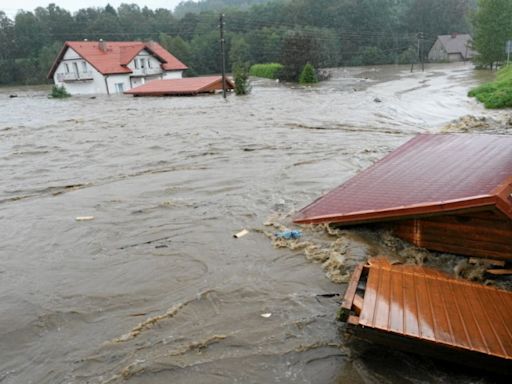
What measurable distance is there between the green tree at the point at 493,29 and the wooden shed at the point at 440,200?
42.4 metres

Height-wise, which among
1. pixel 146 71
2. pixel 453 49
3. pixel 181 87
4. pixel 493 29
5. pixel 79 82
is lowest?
pixel 181 87

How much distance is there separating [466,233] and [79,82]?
4602cm

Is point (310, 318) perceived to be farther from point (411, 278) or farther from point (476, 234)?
point (476, 234)

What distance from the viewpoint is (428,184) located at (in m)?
5.82

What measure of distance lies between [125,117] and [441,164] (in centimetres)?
1778

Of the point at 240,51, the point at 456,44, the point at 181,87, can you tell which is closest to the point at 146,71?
the point at 181,87

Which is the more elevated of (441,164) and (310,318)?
(441,164)

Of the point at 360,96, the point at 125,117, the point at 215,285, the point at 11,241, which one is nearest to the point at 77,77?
the point at 125,117

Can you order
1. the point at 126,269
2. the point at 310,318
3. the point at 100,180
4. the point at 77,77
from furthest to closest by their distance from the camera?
the point at 77,77, the point at 100,180, the point at 126,269, the point at 310,318

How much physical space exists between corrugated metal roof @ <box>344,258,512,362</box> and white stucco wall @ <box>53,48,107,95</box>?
141ft

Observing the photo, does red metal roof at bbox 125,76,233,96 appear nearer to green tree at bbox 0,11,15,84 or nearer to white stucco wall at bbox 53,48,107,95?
white stucco wall at bbox 53,48,107,95

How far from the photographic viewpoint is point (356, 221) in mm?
5715

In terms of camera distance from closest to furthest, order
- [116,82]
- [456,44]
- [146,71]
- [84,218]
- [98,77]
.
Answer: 1. [84,218]
2. [98,77]
3. [116,82]
4. [146,71]
5. [456,44]

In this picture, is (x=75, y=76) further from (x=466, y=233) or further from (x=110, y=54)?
(x=466, y=233)
